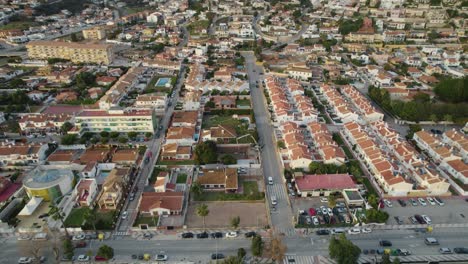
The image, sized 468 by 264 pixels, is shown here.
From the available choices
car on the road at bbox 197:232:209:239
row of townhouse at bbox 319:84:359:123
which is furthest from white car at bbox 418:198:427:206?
car on the road at bbox 197:232:209:239

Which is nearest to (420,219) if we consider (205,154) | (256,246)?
(256,246)

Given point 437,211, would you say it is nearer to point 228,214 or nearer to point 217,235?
point 228,214

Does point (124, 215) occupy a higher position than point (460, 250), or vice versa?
point (460, 250)

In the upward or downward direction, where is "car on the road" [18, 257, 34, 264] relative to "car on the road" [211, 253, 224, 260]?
downward

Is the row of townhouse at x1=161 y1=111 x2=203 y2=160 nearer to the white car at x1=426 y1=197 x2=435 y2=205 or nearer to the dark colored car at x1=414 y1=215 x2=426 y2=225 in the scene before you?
the dark colored car at x1=414 y1=215 x2=426 y2=225

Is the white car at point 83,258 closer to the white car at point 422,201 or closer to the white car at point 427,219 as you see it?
the white car at point 427,219
